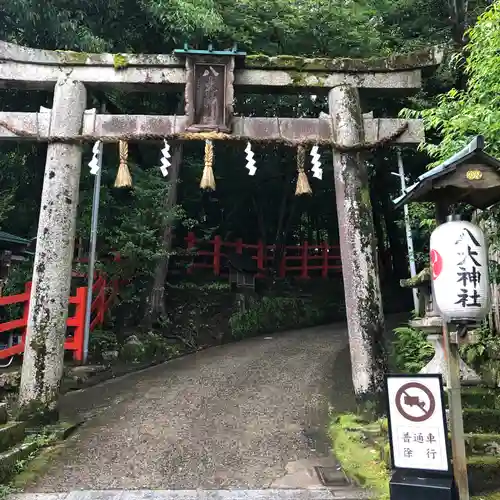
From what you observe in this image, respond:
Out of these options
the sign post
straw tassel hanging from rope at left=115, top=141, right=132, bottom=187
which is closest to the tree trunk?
straw tassel hanging from rope at left=115, top=141, right=132, bottom=187

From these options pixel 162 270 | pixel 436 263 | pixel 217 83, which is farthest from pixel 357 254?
pixel 162 270

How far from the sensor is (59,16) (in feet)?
30.7

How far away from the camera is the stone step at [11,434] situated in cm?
537

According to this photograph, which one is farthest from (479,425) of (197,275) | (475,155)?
(197,275)

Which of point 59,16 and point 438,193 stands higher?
point 59,16

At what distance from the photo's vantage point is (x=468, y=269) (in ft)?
12.1

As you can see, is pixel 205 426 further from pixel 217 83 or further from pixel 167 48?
pixel 167 48

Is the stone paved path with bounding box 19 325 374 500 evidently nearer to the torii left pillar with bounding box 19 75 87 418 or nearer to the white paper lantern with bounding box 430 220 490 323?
the torii left pillar with bounding box 19 75 87 418

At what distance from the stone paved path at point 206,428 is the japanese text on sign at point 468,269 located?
7.58ft

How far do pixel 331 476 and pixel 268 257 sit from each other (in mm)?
14049

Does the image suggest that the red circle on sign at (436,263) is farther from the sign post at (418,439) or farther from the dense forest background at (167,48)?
the dense forest background at (167,48)

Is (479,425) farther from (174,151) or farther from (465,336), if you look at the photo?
(174,151)

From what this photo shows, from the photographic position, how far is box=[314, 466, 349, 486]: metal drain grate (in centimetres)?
486

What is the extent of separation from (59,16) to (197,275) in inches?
366
